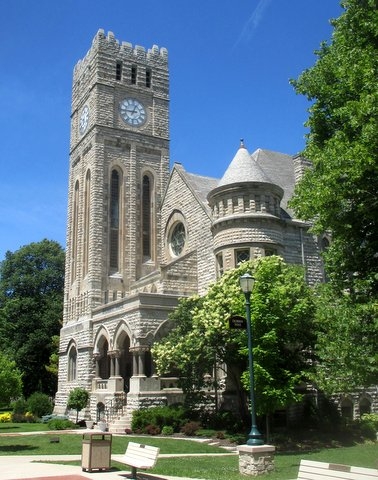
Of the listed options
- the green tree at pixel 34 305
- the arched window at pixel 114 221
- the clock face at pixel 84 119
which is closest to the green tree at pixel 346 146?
the arched window at pixel 114 221

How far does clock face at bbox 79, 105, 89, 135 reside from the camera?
46.0 m

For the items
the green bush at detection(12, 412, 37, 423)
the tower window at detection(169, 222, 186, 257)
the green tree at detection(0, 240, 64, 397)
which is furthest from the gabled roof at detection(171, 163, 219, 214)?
the green tree at detection(0, 240, 64, 397)

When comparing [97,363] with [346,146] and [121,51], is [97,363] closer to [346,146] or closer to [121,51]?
[346,146]

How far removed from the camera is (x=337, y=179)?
15.3 metres

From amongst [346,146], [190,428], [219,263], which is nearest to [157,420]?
[190,428]

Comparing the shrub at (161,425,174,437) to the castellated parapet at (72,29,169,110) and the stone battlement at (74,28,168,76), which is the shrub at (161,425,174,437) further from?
the stone battlement at (74,28,168,76)

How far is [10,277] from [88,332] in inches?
1000

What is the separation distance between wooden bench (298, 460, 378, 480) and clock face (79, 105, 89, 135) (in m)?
40.2

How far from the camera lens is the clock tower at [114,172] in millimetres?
40656

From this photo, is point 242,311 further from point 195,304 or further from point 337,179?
point 337,179

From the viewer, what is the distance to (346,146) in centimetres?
1498

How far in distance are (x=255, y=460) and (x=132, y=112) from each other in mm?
35911

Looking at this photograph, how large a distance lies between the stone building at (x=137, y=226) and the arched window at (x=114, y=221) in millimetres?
77

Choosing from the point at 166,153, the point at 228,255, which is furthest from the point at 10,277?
the point at 228,255
